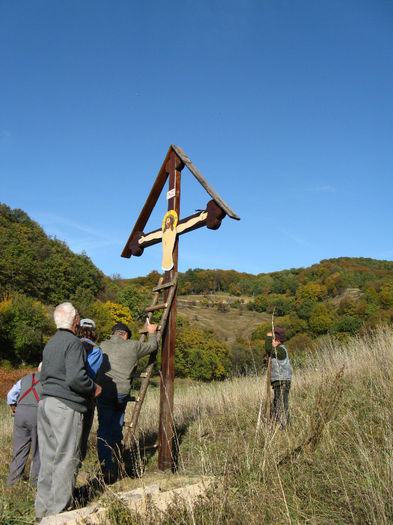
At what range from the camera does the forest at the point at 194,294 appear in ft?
148

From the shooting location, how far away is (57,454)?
3.33 meters

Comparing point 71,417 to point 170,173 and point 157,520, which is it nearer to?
point 157,520

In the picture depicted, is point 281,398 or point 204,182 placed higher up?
point 204,182

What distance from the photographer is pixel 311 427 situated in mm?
4320

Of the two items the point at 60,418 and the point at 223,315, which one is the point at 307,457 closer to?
the point at 60,418

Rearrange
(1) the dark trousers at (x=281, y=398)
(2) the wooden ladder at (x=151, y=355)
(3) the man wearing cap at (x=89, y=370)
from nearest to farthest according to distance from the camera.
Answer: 1. (3) the man wearing cap at (x=89, y=370)
2. (2) the wooden ladder at (x=151, y=355)
3. (1) the dark trousers at (x=281, y=398)

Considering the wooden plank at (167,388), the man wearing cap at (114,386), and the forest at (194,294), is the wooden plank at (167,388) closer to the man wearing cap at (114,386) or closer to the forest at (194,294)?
the man wearing cap at (114,386)

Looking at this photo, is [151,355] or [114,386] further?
[151,355]

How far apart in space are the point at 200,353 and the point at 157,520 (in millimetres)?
47307

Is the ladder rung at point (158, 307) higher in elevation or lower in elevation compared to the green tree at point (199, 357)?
higher

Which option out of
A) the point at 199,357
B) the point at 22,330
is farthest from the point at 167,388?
the point at 199,357

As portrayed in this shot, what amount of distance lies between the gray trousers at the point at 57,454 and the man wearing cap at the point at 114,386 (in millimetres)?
1149

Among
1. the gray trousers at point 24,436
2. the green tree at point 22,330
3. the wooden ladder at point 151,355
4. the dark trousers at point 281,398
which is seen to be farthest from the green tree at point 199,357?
the gray trousers at point 24,436

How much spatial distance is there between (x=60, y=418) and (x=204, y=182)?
3098 mm
